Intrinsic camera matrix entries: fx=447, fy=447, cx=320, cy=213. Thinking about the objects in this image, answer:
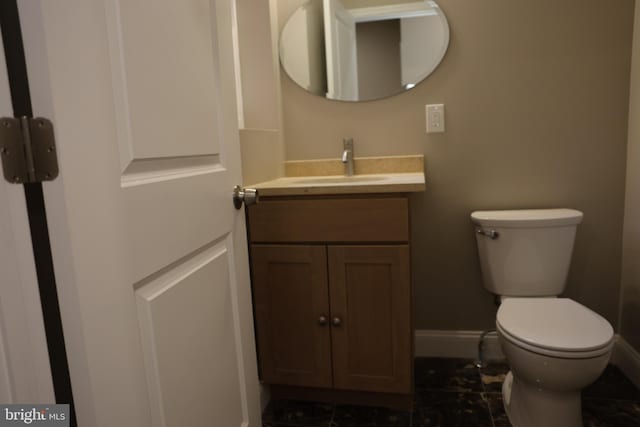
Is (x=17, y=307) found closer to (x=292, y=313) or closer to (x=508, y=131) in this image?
(x=292, y=313)

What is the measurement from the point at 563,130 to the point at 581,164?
0.54ft

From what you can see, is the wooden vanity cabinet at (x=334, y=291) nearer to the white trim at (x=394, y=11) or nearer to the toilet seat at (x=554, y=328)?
the toilet seat at (x=554, y=328)

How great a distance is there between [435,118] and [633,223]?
0.90 m

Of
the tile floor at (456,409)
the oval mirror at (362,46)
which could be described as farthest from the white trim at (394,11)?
the tile floor at (456,409)

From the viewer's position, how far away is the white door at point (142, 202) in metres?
0.58

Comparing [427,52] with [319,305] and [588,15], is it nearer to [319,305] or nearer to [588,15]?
[588,15]

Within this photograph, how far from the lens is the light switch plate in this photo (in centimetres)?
195

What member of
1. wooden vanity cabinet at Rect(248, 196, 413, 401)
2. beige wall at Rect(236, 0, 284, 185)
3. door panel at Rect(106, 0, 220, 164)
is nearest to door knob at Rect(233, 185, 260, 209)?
door panel at Rect(106, 0, 220, 164)

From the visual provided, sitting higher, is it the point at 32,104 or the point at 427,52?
the point at 427,52

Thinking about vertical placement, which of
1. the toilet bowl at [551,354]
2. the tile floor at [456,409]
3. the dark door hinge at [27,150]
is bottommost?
the tile floor at [456,409]

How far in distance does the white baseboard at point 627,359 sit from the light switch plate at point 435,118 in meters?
1.19

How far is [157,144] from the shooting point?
0.77m

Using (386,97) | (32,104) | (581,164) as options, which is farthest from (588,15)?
(32,104)

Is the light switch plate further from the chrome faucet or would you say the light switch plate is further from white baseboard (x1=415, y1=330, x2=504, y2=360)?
white baseboard (x1=415, y1=330, x2=504, y2=360)
